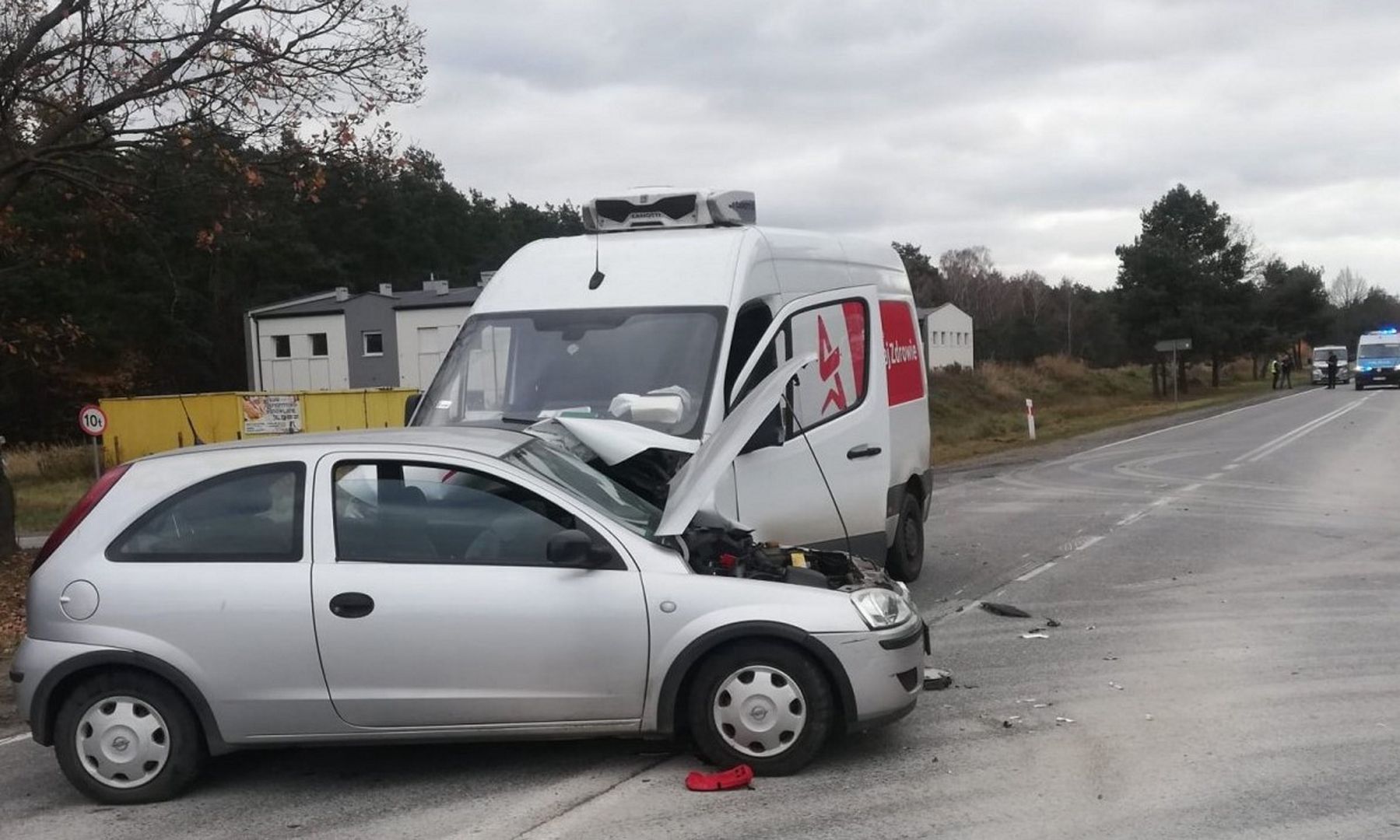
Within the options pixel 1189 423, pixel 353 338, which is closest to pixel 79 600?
pixel 1189 423

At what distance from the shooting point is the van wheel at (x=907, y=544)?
10.1 m

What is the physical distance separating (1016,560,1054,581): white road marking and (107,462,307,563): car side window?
6.63m

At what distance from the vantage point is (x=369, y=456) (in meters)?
5.44

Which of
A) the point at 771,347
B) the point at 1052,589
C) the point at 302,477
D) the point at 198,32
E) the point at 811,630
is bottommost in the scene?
the point at 1052,589

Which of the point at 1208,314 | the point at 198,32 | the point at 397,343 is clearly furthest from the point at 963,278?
the point at 198,32

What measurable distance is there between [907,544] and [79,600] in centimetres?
659

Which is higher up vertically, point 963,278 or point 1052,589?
point 963,278

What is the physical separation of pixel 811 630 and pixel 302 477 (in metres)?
2.20

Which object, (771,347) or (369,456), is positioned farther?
(771,347)

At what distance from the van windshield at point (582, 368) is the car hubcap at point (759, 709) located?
2.07 metres

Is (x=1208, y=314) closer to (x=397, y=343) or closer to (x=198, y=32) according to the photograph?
(x=397, y=343)

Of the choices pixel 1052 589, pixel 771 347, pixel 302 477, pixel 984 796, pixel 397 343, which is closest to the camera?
pixel 984 796

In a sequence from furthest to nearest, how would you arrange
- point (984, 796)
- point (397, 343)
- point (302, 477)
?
point (397, 343), point (302, 477), point (984, 796)

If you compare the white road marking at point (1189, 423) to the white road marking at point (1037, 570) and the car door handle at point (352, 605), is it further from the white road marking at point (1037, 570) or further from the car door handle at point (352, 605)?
the car door handle at point (352, 605)
